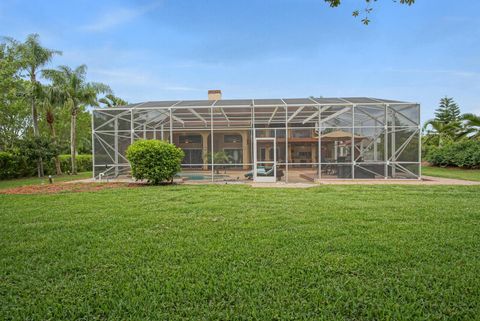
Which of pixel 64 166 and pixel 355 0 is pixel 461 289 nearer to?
pixel 355 0

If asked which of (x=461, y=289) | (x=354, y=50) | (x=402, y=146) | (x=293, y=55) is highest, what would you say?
(x=293, y=55)

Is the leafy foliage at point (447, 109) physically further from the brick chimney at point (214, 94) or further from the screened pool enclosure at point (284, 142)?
the brick chimney at point (214, 94)

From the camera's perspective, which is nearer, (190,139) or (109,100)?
(190,139)

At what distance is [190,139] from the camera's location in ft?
45.9

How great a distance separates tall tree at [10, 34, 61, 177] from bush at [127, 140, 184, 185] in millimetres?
10930

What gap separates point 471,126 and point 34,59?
36768 mm

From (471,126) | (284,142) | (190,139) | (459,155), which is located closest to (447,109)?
(471,126)

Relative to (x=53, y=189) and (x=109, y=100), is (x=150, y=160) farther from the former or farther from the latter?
(x=109, y=100)

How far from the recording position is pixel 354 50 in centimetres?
1318

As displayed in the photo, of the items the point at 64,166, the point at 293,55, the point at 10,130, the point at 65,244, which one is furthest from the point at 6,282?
the point at 10,130

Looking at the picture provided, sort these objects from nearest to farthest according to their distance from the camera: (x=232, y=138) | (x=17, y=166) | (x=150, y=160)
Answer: (x=150, y=160) → (x=232, y=138) → (x=17, y=166)

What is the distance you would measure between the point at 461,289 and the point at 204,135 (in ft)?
40.9

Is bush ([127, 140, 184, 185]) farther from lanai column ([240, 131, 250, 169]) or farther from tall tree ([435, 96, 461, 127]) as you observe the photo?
tall tree ([435, 96, 461, 127])

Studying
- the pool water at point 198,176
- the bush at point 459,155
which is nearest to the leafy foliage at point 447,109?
the bush at point 459,155
